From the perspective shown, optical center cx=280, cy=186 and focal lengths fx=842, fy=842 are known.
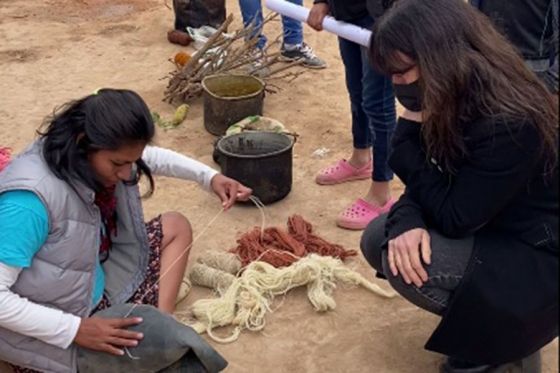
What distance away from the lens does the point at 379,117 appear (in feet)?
11.1

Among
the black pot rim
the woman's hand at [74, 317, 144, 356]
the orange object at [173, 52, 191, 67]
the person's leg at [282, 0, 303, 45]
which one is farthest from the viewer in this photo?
the person's leg at [282, 0, 303, 45]

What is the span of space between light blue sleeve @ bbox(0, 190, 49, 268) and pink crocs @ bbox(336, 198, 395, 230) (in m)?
1.56

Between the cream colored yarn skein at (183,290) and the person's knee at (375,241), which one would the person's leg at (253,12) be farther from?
the person's knee at (375,241)

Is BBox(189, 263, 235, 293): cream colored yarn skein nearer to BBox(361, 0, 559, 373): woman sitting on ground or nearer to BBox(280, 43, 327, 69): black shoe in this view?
BBox(361, 0, 559, 373): woman sitting on ground

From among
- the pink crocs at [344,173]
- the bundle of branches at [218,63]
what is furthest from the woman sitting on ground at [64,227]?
the bundle of branches at [218,63]

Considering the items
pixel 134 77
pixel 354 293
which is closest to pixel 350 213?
pixel 354 293

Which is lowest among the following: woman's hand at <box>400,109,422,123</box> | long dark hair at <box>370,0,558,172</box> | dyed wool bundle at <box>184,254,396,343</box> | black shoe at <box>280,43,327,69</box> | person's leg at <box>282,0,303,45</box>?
black shoe at <box>280,43,327,69</box>

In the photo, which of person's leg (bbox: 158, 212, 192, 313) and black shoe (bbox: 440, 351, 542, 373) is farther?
person's leg (bbox: 158, 212, 192, 313)

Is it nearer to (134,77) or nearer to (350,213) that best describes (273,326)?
(350,213)

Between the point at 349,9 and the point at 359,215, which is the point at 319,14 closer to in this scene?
the point at 349,9

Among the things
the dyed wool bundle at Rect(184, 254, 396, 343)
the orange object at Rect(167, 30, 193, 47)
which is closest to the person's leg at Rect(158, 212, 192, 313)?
the dyed wool bundle at Rect(184, 254, 396, 343)

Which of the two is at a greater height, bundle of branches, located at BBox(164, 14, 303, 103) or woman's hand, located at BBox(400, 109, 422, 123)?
woman's hand, located at BBox(400, 109, 422, 123)

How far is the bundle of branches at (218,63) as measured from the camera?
473 centimetres

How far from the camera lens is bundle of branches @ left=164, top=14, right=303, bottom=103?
473 centimetres
